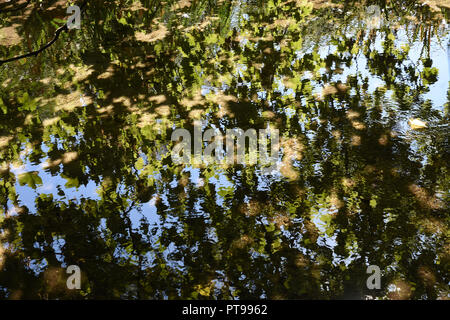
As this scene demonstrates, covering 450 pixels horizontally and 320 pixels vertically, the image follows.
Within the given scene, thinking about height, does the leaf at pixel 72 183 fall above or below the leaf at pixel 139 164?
below

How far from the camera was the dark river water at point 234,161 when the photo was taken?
1.83 m

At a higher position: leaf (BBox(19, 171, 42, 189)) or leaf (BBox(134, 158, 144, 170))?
leaf (BBox(134, 158, 144, 170))

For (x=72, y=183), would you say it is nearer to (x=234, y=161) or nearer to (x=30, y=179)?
(x=30, y=179)

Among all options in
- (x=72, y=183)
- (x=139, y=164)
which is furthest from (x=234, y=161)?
(x=72, y=183)

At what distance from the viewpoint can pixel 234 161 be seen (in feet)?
8.32

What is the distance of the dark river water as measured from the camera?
183 cm

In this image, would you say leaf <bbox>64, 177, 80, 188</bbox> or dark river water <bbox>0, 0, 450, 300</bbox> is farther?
leaf <bbox>64, 177, 80, 188</bbox>

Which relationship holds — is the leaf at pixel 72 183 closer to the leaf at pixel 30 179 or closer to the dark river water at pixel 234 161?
the dark river water at pixel 234 161

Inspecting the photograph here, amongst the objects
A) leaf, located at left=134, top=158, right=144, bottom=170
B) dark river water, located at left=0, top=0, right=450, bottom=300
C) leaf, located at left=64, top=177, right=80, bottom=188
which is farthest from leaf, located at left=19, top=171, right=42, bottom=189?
leaf, located at left=134, top=158, right=144, bottom=170

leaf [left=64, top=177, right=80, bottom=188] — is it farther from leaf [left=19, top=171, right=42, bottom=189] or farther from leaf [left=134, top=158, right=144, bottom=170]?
leaf [left=134, top=158, right=144, bottom=170]

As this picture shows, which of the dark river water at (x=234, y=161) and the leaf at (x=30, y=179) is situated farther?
the leaf at (x=30, y=179)

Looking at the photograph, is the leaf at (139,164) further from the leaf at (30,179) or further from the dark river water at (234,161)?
the leaf at (30,179)

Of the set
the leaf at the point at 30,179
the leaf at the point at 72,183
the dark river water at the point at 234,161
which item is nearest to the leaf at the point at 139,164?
the dark river water at the point at 234,161
